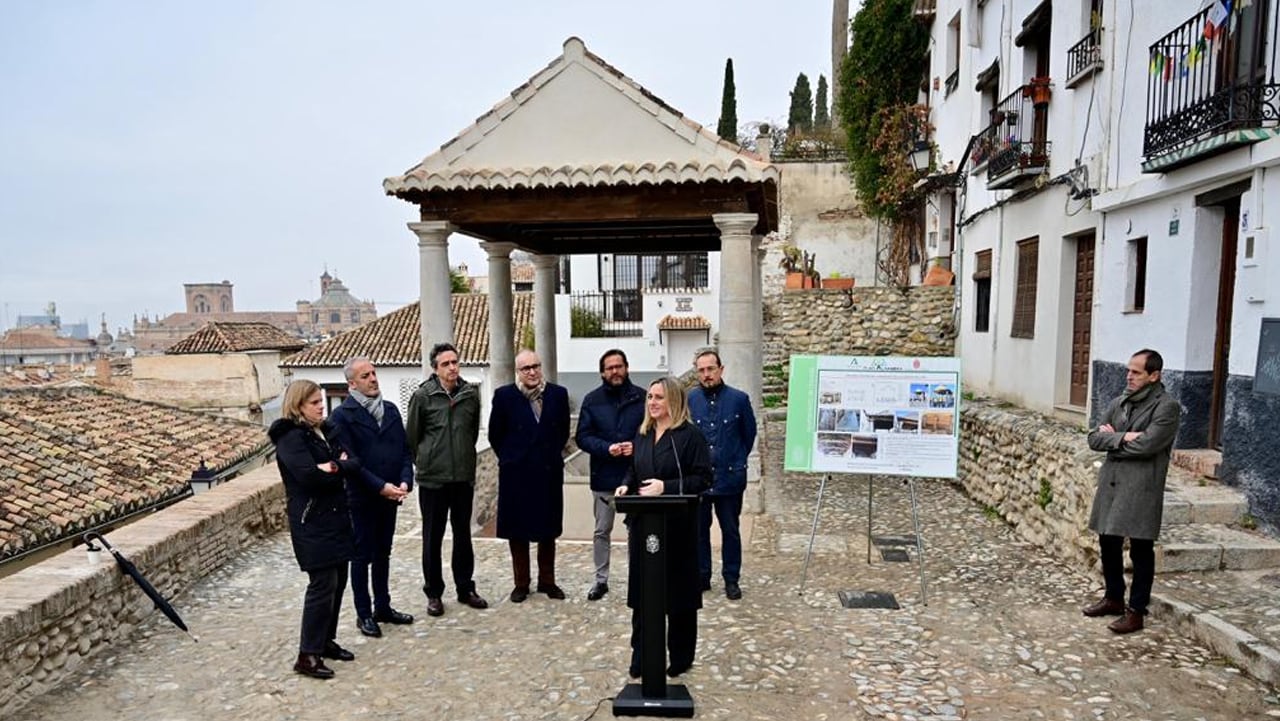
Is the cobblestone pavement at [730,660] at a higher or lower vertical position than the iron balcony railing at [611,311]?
lower

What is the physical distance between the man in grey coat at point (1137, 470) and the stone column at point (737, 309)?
9.44 ft

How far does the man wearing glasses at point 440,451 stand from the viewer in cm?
472

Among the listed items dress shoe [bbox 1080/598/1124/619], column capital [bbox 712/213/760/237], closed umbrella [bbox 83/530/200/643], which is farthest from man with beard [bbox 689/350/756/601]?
closed umbrella [bbox 83/530/200/643]

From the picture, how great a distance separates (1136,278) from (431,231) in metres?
6.67

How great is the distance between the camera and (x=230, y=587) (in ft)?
17.5

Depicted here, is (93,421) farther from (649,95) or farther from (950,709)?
(950,709)

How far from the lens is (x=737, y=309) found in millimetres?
6719

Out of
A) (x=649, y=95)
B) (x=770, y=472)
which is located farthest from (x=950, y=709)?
(x=770, y=472)

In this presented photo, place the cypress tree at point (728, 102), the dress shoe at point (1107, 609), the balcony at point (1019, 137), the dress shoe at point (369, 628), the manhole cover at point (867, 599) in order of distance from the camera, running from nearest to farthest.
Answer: the dress shoe at point (369, 628) → the dress shoe at point (1107, 609) → the manhole cover at point (867, 599) → the balcony at point (1019, 137) → the cypress tree at point (728, 102)

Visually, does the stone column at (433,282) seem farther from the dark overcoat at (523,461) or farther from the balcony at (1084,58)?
the balcony at (1084,58)

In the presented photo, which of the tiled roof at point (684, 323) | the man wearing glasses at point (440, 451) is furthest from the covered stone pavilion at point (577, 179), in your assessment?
the tiled roof at point (684, 323)

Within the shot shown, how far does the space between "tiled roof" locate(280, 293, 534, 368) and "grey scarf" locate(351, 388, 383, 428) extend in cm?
1927

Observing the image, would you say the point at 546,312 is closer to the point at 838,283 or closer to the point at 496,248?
the point at 496,248

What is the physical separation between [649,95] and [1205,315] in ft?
16.2
